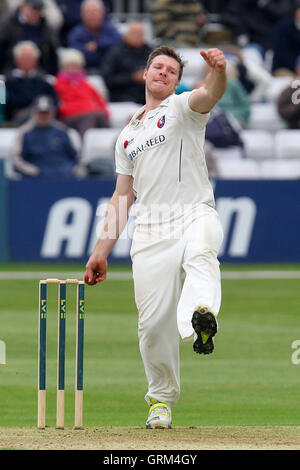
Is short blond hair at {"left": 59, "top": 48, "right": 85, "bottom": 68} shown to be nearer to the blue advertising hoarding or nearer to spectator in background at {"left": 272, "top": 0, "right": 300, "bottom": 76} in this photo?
the blue advertising hoarding

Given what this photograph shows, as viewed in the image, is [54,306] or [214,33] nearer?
[54,306]

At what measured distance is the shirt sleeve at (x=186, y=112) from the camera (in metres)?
7.28

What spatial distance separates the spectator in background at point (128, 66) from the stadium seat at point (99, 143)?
1471 mm

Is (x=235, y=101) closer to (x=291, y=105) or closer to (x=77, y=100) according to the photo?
(x=291, y=105)

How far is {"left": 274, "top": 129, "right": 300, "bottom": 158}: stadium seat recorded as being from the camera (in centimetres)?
1753

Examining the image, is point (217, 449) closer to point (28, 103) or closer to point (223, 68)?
point (223, 68)

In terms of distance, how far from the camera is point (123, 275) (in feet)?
52.4

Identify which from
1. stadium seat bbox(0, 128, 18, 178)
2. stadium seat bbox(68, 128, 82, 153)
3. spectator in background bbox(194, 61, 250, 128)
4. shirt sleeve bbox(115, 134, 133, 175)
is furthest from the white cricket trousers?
spectator in background bbox(194, 61, 250, 128)

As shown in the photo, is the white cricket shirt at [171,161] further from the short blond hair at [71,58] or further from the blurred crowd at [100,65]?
the short blond hair at [71,58]

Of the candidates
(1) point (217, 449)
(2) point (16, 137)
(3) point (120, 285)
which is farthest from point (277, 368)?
(2) point (16, 137)

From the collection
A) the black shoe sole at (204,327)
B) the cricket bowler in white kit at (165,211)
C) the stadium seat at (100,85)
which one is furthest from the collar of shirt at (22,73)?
the black shoe sole at (204,327)

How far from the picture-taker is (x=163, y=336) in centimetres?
736
